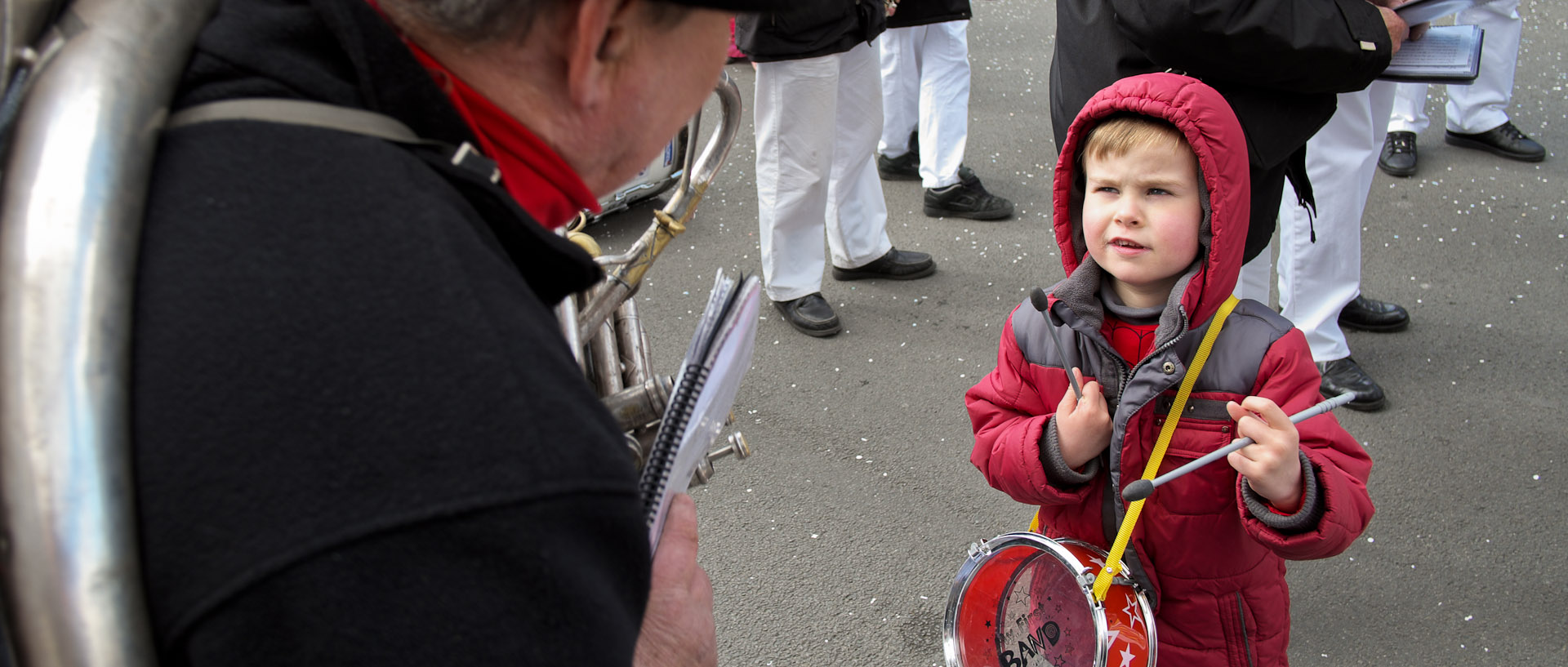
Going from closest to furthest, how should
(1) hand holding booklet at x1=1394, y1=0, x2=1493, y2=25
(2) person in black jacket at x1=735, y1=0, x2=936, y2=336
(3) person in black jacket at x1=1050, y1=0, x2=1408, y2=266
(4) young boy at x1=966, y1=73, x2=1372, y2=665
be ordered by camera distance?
1. (4) young boy at x1=966, y1=73, x2=1372, y2=665
2. (3) person in black jacket at x1=1050, y1=0, x2=1408, y2=266
3. (1) hand holding booklet at x1=1394, y1=0, x2=1493, y2=25
4. (2) person in black jacket at x1=735, y1=0, x2=936, y2=336

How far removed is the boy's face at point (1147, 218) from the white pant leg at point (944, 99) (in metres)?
3.06

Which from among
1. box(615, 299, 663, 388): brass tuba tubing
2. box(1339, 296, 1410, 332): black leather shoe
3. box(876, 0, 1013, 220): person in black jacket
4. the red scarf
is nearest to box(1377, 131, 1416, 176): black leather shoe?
box(1339, 296, 1410, 332): black leather shoe

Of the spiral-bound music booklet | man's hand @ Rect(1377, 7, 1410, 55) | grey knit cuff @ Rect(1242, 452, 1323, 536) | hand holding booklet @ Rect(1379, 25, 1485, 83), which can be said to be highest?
the spiral-bound music booklet

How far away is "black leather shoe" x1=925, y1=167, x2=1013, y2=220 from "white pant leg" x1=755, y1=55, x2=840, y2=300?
3.31 feet

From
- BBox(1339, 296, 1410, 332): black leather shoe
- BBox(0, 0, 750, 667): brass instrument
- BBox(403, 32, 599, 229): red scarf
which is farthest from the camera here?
BBox(1339, 296, 1410, 332): black leather shoe

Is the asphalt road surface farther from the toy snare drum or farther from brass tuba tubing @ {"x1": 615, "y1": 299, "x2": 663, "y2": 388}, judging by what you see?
brass tuba tubing @ {"x1": 615, "y1": 299, "x2": 663, "y2": 388}

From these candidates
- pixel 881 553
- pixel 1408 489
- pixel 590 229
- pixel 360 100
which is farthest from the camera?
pixel 590 229

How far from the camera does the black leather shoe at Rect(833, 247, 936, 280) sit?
15.0ft

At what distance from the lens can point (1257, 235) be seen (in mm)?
2564

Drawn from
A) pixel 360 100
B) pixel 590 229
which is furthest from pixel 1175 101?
pixel 590 229

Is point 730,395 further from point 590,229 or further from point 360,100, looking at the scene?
point 590,229

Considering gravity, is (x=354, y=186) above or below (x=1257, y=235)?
above

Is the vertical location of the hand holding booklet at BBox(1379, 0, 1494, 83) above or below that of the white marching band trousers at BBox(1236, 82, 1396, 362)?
above

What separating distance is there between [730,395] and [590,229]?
4.15m
